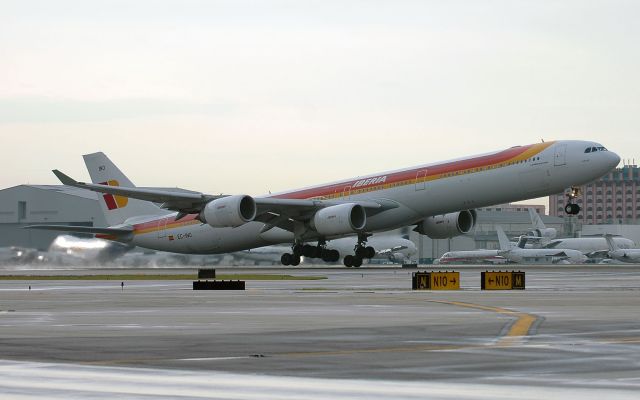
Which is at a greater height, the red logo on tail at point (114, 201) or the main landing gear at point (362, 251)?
the red logo on tail at point (114, 201)

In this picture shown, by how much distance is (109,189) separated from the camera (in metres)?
74.4

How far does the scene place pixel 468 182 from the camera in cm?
6719

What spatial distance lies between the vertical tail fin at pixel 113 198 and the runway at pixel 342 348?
2491 inches

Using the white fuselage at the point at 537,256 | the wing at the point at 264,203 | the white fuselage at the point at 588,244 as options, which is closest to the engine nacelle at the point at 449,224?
the wing at the point at 264,203

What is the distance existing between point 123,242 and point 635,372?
8101 centimetres

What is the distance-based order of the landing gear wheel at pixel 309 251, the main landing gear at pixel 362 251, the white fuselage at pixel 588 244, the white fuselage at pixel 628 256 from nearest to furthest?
the main landing gear at pixel 362 251, the landing gear wheel at pixel 309 251, the white fuselage at pixel 628 256, the white fuselage at pixel 588 244

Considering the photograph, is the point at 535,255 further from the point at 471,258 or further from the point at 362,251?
the point at 362,251

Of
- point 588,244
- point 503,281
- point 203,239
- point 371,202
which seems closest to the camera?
point 503,281

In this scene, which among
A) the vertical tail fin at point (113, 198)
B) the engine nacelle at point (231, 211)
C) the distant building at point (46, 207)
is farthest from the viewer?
the distant building at point (46, 207)

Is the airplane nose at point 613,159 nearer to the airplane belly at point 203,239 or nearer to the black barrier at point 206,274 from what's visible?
the black barrier at point 206,274

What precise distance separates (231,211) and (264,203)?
338cm

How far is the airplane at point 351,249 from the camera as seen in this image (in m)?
104

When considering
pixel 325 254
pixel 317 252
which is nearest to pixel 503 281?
pixel 325 254

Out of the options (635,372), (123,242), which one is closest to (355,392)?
(635,372)
